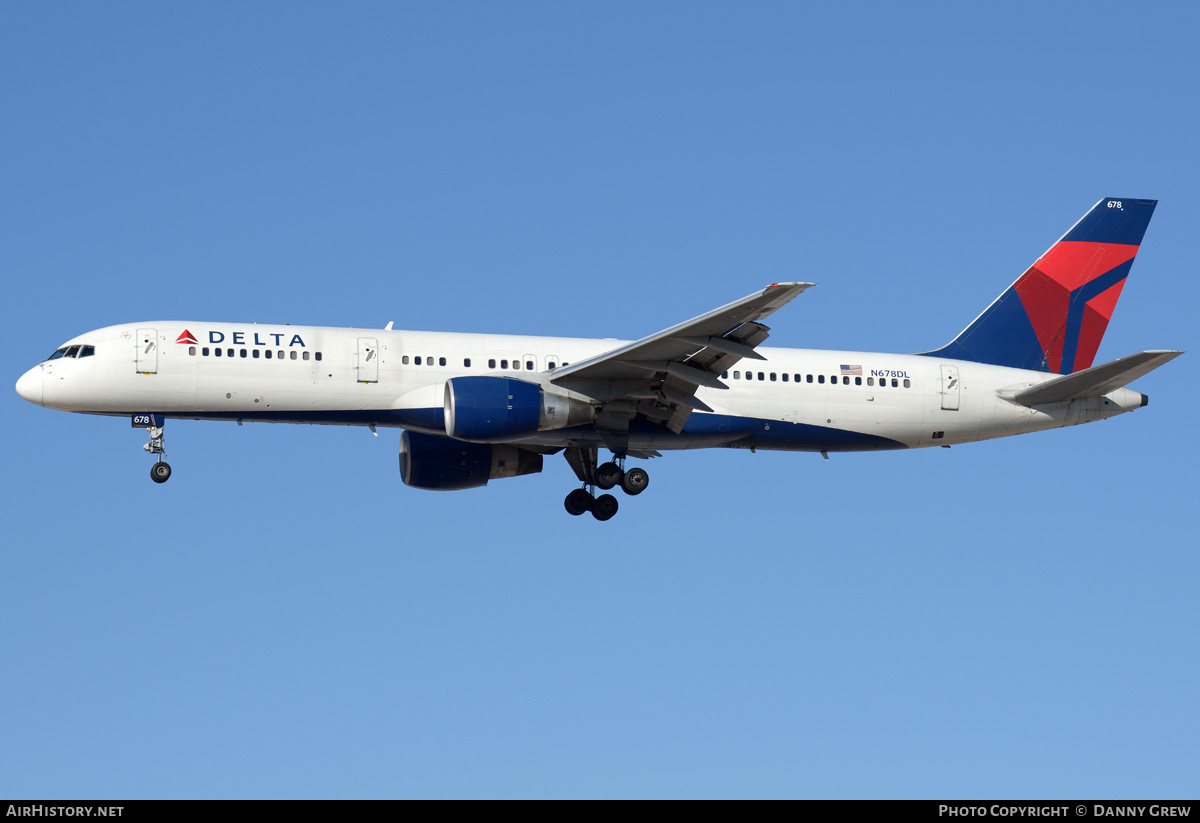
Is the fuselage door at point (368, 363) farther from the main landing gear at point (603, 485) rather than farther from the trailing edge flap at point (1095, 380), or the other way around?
the trailing edge flap at point (1095, 380)

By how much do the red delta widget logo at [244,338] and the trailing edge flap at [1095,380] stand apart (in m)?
19.2

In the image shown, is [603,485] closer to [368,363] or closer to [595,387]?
[595,387]

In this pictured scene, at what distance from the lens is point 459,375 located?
3625cm

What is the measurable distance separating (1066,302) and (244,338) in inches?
912

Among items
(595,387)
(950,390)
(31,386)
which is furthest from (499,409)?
(950,390)

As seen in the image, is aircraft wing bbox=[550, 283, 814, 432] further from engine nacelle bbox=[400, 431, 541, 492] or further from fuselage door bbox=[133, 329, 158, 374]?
fuselage door bbox=[133, 329, 158, 374]

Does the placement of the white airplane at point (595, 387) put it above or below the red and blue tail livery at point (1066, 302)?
below

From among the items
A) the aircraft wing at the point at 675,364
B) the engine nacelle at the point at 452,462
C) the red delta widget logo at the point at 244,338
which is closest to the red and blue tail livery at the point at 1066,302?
the aircraft wing at the point at 675,364

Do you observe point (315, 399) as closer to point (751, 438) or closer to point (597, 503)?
point (597, 503)

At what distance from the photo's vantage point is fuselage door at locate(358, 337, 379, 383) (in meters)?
35.7

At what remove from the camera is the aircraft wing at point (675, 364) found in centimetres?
3127

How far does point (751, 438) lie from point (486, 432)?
7670 millimetres

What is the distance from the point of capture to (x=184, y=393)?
3512cm

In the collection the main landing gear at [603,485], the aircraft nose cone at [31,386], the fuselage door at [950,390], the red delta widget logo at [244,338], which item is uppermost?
the red delta widget logo at [244,338]
